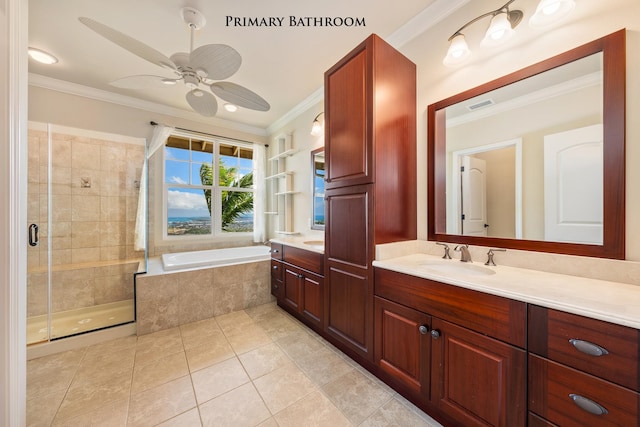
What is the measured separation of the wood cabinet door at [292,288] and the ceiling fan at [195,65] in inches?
64.0

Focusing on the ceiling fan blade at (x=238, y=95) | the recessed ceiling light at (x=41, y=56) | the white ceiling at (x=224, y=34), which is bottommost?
the ceiling fan blade at (x=238, y=95)

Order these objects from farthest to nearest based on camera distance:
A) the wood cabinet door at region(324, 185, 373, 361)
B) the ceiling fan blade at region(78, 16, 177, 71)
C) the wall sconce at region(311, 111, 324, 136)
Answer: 1. the wall sconce at region(311, 111, 324, 136)
2. the wood cabinet door at region(324, 185, 373, 361)
3. the ceiling fan blade at region(78, 16, 177, 71)

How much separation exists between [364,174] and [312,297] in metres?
1.24

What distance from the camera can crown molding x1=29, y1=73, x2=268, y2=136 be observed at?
101 inches

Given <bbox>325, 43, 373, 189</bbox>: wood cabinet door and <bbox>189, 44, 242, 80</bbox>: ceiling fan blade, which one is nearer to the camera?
<bbox>189, 44, 242, 80</bbox>: ceiling fan blade

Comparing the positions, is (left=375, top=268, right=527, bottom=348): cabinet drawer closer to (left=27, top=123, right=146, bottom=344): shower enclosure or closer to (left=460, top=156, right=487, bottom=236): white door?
(left=460, top=156, right=487, bottom=236): white door

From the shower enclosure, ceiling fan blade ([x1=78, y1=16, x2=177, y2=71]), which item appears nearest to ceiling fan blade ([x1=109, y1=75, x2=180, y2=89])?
ceiling fan blade ([x1=78, y1=16, x2=177, y2=71])

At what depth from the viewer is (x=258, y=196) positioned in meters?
3.94

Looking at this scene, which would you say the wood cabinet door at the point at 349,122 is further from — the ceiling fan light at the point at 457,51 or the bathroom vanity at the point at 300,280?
the bathroom vanity at the point at 300,280

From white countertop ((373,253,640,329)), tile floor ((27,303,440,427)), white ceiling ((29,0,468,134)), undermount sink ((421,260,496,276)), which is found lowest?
tile floor ((27,303,440,427))

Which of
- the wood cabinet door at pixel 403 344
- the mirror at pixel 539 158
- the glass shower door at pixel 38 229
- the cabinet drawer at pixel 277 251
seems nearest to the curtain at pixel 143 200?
the glass shower door at pixel 38 229

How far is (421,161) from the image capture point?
5.88ft

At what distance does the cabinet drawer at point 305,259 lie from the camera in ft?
6.56

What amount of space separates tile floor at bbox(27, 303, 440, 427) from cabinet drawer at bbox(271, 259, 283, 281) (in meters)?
0.67
